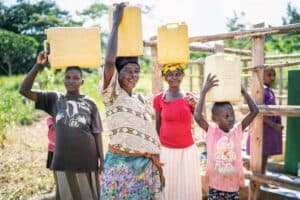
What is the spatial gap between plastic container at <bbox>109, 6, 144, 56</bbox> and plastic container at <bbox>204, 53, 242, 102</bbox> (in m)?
0.56

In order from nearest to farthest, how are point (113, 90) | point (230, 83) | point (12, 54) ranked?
point (113, 90)
point (230, 83)
point (12, 54)

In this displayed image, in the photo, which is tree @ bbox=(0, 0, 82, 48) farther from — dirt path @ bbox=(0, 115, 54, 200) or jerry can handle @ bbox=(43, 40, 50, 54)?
jerry can handle @ bbox=(43, 40, 50, 54)

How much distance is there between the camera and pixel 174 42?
2.75 meters

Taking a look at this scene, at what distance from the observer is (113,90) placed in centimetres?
214

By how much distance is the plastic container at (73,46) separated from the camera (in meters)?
2.59

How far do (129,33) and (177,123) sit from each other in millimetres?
892

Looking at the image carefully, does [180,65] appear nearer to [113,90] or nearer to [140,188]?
[113,90]

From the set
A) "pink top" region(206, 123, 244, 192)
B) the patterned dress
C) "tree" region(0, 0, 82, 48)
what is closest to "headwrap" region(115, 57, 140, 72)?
the patterned dress

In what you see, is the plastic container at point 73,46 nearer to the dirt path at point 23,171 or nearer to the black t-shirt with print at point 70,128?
the black t-shirt with print at point 70,128

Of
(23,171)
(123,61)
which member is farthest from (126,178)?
(23,171)

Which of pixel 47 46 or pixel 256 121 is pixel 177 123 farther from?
pixel 47 46

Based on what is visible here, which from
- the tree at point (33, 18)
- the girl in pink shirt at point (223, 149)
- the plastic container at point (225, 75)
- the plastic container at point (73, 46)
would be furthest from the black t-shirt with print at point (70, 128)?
the tree at point (33, 18)

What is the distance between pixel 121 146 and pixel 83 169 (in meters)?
0.70

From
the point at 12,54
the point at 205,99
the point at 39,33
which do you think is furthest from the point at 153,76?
the point at 39,33
